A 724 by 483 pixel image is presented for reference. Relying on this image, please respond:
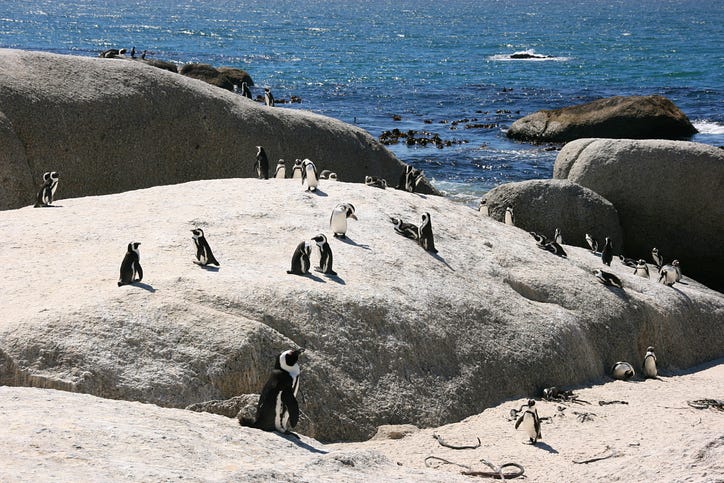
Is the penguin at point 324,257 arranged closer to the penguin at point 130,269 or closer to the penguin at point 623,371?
the penguin at point 130,269

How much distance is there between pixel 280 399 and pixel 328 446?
163cm

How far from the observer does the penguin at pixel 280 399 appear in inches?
364

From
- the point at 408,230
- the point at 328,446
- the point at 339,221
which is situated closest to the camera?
the point at 328,446

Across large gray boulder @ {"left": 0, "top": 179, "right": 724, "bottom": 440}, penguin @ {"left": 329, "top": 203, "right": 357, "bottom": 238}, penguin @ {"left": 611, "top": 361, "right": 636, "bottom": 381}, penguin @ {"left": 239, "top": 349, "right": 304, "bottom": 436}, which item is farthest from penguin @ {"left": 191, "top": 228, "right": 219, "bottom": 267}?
penguin @ {"left": 611, "top": 361, "right": 636, "bottom": 381}

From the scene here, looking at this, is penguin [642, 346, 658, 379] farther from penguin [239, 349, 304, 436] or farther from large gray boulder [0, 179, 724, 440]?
penguin [239, 349, 304, 436]

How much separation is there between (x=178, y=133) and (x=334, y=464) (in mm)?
13683

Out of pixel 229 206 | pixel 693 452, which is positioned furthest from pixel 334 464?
pixel 229 206

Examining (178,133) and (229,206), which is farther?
(178,133)

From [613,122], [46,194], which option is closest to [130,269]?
[46,194]

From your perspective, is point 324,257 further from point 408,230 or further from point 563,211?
point 563,211

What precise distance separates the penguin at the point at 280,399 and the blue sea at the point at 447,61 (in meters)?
21.0

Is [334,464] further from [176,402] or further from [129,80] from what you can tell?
[129,80]

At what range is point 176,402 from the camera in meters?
10.3

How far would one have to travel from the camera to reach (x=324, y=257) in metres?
12.8
